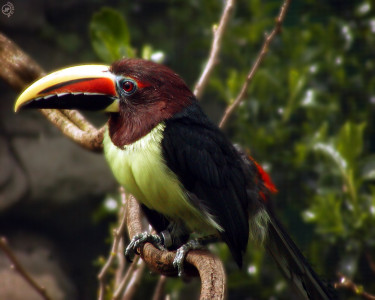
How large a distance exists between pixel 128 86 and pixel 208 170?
31 centimetres

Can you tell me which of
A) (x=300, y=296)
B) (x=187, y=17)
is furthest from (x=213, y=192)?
(x=187, y=17)

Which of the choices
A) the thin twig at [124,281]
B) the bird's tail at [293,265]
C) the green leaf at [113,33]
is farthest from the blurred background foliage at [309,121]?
the thin twig at [124,281]

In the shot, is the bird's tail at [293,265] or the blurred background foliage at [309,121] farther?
the blurred background foliage at [309,121]

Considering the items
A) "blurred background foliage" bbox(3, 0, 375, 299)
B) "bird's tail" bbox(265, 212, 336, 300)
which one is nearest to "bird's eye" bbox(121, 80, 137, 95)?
"bird's tail" bbox(265, 212, 336, 300)

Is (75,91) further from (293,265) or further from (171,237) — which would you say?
(293,265)

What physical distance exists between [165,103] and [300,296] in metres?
0.64

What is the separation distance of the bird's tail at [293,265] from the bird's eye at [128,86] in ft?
1.71

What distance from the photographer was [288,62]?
2.80 meters

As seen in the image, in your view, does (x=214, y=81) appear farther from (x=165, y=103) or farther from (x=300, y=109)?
(x=165, y=103)

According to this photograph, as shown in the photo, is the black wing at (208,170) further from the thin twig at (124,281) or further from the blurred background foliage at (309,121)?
the blurred background foliage at (309,121)

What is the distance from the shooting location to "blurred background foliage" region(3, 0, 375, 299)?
2.40 metres

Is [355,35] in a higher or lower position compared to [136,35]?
higher

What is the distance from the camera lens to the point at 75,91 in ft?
4.89

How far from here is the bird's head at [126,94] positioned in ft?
4.91
